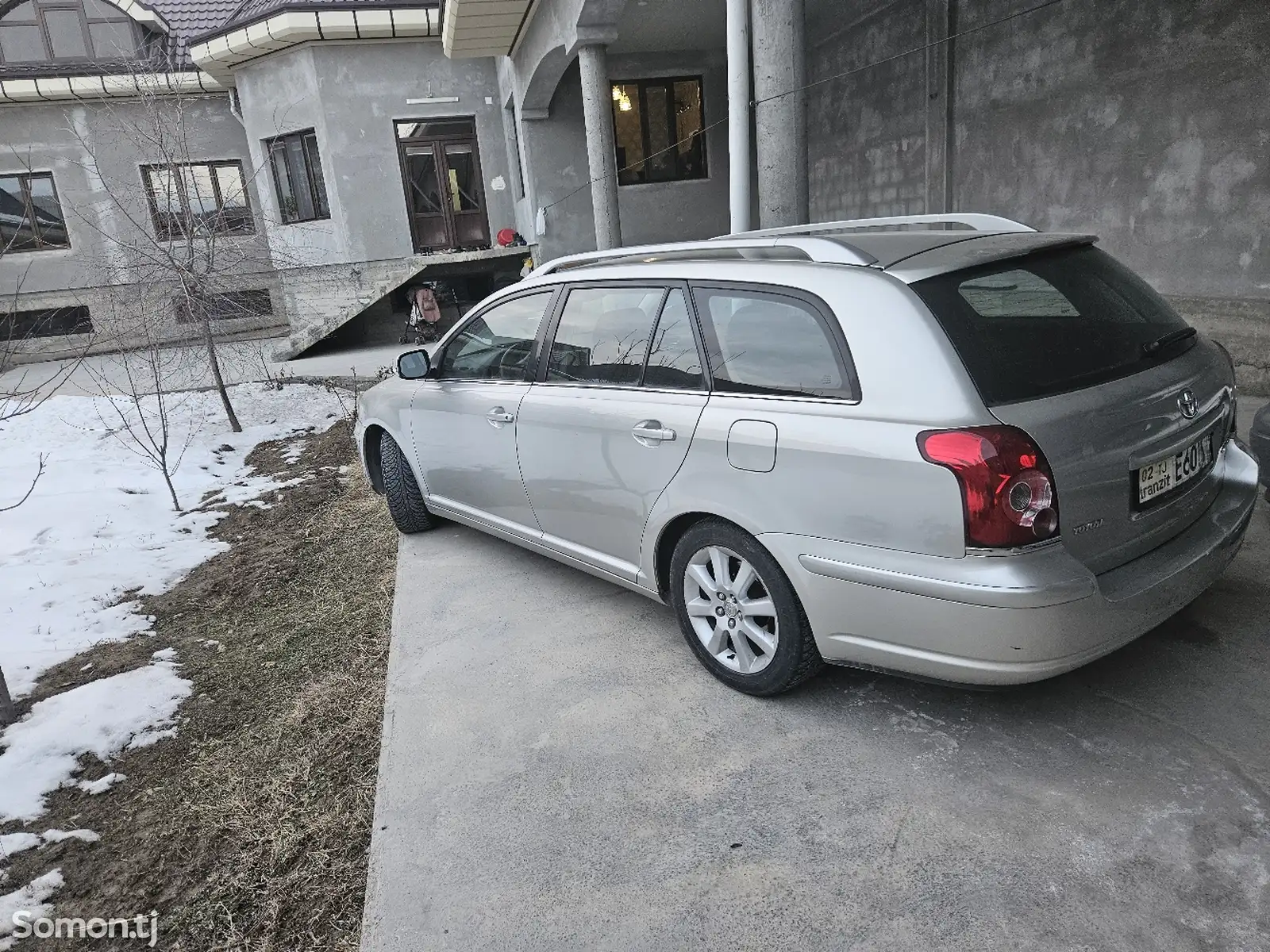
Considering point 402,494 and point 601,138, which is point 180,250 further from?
point 402,494

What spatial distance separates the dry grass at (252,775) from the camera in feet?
8.39

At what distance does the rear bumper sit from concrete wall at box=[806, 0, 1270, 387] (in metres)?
4.62

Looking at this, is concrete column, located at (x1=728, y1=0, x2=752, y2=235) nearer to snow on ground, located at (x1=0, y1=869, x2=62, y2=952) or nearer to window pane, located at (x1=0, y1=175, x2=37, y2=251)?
snow on ground, located at (x1=0, y1=869, x2=62, y2=952)

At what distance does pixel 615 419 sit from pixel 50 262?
773 inches

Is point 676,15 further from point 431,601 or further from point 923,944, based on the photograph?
point 923,944

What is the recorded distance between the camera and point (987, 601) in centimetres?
237

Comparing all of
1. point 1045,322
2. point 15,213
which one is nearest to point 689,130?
point 1045,322

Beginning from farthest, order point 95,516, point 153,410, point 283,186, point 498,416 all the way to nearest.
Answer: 1. point 283,186
2. point 153,410
3. point 95,516
4. point 498,416

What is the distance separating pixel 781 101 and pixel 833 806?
14.9ft

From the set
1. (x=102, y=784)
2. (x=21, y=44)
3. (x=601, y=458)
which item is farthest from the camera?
(x=21, y=44)

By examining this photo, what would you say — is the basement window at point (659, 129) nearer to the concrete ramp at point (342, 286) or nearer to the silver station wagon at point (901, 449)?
the concrete ramp at point (342, 286)

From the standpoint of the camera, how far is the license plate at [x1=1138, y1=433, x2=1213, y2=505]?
2584 mm

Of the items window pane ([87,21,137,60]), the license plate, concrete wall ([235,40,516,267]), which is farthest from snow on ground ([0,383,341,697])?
window pane ([87,21,137,60])

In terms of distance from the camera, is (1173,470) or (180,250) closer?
(1173,470)
